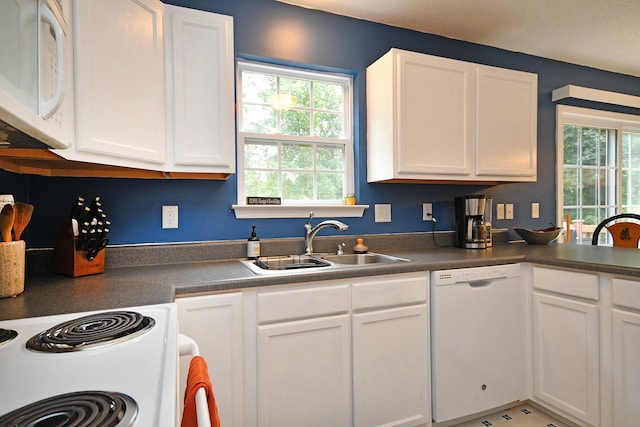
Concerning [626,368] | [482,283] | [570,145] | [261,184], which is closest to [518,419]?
[626,368]

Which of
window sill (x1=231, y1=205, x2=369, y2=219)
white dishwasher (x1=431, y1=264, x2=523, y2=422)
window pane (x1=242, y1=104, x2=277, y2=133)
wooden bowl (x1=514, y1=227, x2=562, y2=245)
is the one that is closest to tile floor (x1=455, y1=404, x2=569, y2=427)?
white dishwasher (x1=431, y1=264, x2=523, y2=422)

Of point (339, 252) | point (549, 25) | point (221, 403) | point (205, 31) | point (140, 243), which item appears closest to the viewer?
point (221, 403)

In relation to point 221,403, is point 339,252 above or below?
above

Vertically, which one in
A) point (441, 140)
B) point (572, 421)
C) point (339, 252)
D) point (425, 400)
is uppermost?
point (441, 140)

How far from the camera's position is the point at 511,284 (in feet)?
6.68

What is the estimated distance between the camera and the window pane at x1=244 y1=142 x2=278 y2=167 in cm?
223

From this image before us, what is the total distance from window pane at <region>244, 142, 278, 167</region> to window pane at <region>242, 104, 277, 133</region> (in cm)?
10

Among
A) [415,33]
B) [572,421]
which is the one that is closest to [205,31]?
[415,33]

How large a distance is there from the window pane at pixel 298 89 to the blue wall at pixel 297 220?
14 centimetres

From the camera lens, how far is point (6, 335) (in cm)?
84

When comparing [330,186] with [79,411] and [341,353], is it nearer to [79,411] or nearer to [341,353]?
[341,353]

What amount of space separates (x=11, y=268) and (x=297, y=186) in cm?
151

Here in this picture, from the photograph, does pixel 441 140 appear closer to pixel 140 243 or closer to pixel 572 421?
pixel 572 421

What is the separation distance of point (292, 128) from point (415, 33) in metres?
1.20
